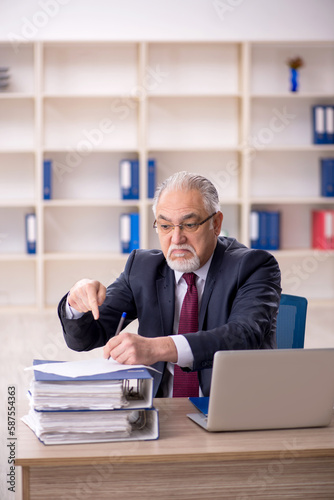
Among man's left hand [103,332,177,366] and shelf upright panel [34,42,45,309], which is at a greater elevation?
shelf upright panel [34,42,45,309]

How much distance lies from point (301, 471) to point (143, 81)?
5016 millimetres

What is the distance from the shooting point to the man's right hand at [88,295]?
5.64 ft

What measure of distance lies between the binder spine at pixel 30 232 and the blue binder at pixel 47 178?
220 mm

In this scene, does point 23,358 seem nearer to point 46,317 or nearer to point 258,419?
point 46,317

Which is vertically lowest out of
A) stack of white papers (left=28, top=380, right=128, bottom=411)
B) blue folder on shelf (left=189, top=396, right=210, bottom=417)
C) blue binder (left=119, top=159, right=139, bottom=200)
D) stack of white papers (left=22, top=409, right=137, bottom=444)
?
blue folder on shelf (left=189, top=396, right=210, bottom=417)

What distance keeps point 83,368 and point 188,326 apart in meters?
0.54

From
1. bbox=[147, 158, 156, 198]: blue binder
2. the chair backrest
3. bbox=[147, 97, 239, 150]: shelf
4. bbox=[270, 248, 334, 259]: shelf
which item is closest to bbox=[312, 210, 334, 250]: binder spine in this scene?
bbox=[270, 248, 334, 259]: shelf

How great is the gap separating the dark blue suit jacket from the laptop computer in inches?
12.0

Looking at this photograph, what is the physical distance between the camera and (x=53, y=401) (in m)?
1.37

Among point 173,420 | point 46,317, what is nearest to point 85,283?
point 173,420

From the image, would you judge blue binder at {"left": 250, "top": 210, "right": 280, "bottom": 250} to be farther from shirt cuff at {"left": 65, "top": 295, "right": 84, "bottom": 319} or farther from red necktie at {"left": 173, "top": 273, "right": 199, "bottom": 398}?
shirt cuff at {"left": 65, "top": 295, "right": 84, "bottom": 319}

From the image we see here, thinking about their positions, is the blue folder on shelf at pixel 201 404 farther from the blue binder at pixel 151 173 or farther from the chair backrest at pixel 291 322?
the blue binder at pixel 151 173

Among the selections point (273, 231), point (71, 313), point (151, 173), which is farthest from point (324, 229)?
point (71, 313)

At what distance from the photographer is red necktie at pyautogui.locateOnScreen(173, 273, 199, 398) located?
6.15 ft
